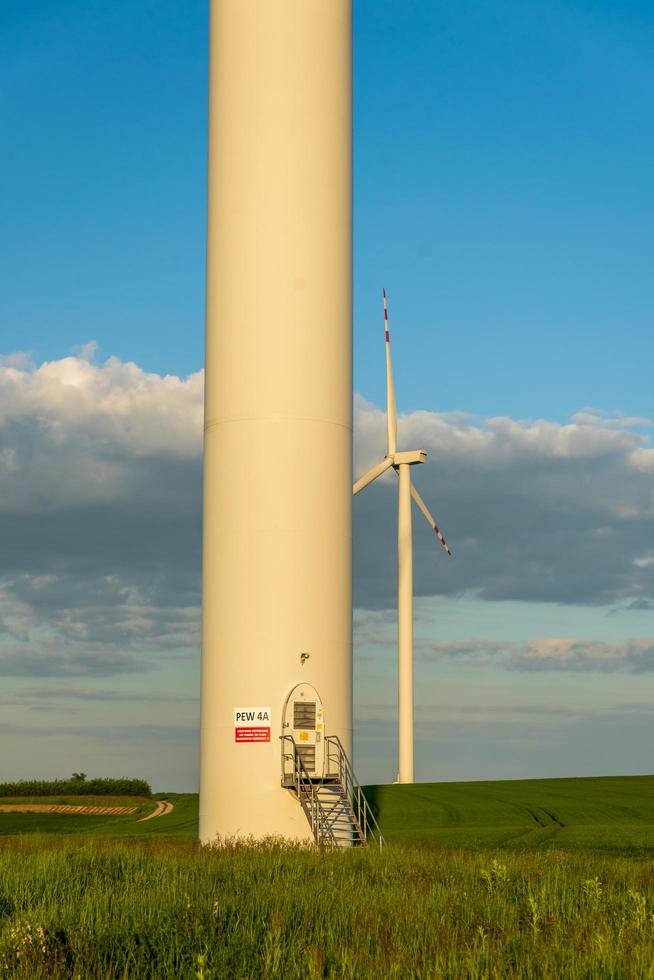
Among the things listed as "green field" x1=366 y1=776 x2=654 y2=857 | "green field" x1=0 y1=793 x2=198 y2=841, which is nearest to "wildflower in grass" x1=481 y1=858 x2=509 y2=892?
"green field" x1=366 y1=776 x2=654 y2=857

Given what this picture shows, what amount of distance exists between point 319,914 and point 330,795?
1694 cm

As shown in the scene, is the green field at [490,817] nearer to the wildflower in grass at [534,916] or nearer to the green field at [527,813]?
the green field at [527,813]

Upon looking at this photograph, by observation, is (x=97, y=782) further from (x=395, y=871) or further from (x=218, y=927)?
(x=218, y=927)

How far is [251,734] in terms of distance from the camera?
102 ft

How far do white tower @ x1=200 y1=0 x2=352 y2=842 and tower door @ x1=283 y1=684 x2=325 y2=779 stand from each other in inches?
2.2

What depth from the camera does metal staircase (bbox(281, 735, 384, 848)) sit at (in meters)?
30.6

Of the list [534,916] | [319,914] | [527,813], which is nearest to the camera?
[534,916]

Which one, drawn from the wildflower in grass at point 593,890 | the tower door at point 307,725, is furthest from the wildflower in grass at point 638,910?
the tower door at point 307,725

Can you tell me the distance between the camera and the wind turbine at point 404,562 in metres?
51.1

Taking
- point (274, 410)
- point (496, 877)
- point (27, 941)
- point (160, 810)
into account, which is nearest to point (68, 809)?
point (160, 810)

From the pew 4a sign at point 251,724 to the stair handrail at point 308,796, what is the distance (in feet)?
1.58

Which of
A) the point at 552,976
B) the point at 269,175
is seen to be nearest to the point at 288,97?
the point at 269,175

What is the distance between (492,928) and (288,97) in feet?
81.1

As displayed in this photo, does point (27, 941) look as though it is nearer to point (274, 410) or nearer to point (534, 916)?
point (534, 916)
